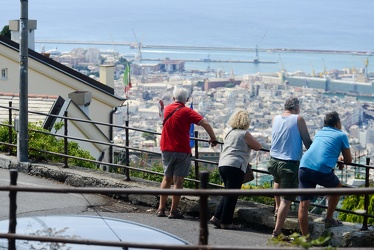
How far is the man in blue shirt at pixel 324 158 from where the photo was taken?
8391 mm

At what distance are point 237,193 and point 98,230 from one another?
1.19 meters

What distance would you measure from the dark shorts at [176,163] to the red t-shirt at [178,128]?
61mm

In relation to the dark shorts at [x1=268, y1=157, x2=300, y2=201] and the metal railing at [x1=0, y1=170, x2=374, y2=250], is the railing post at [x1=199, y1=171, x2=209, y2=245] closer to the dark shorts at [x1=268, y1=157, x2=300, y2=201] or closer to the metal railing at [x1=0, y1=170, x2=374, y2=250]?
the metal railing at [x1=0, y1=170, x2=374, y2=250]

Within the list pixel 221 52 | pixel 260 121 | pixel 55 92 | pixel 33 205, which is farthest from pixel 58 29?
pixel 33 205

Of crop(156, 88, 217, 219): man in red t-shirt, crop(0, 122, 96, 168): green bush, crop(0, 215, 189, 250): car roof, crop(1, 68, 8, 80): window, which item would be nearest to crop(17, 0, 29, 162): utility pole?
crop(0, 122, 96, 168): green bush

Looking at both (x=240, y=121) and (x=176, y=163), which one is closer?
(x=240, y=121)

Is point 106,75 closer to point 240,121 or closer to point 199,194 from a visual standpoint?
point 240,121

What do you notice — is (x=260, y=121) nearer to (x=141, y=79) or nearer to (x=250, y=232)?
(x=141, y=79)

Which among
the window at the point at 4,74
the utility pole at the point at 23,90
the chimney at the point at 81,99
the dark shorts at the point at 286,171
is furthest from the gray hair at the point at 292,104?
the window at the point at 4,74

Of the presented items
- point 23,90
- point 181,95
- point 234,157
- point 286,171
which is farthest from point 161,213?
point 23,90

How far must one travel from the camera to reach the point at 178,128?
31.2 feet

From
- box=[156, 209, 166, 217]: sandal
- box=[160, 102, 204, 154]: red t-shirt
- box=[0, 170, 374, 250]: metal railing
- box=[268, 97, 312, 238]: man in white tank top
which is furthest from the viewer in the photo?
box=[156, 209, 166, 217]: sandal

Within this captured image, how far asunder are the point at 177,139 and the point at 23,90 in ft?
11.4

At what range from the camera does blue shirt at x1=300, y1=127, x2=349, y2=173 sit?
8.38 meters
